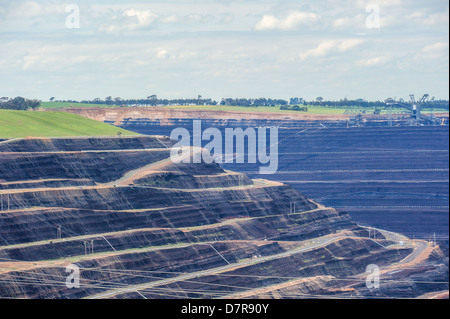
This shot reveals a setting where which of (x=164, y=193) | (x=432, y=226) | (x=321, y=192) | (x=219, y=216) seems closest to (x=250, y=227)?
(x=219, y=216)

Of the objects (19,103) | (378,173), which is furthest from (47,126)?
(378,173)

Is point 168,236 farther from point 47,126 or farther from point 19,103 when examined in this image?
point 19,103

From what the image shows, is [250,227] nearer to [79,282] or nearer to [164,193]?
[164,193]

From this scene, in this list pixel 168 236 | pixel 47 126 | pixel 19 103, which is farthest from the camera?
pixel 19 103

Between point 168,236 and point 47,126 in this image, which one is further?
point 47,126

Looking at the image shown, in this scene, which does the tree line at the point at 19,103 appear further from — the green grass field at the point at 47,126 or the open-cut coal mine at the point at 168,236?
the open-cut coal mine at the point at 168,236

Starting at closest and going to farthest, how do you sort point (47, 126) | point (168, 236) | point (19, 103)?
point (168, 236), point (47, 126), point (19, 103)

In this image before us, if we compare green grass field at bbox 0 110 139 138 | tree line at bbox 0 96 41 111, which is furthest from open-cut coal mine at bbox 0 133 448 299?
tree line at bbox 0 96 41 111
